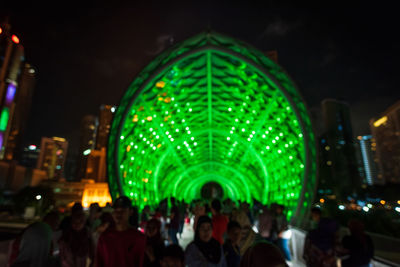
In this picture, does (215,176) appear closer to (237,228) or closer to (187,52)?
(187,52)

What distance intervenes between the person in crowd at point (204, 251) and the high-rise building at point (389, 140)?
128829 millimetres

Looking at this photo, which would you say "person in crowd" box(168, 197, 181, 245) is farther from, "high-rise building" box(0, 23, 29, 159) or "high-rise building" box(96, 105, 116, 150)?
"high-rise building" box(96, 105, 116, 150)

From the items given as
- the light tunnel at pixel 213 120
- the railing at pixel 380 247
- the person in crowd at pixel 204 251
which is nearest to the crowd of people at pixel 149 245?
the person in crowd at pixel 204 251

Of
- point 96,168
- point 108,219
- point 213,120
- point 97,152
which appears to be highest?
point 97,152

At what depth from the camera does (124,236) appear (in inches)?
127

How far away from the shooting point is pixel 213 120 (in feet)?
78.6

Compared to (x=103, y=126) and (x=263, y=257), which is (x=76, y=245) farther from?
(x=103, y=126)

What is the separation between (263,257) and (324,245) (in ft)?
9.35

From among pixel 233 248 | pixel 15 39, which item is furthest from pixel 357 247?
pixel 15 39

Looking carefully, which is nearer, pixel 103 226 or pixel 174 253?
pixel 174 253

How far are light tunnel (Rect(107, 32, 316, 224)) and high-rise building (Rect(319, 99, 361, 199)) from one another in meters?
70.1

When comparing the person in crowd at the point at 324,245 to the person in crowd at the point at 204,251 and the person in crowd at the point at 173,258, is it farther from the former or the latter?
the person in crowd at the point at 173,258

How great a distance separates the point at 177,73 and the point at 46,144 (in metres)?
137

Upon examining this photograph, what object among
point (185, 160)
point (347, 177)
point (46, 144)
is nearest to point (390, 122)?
point (347, 177)
